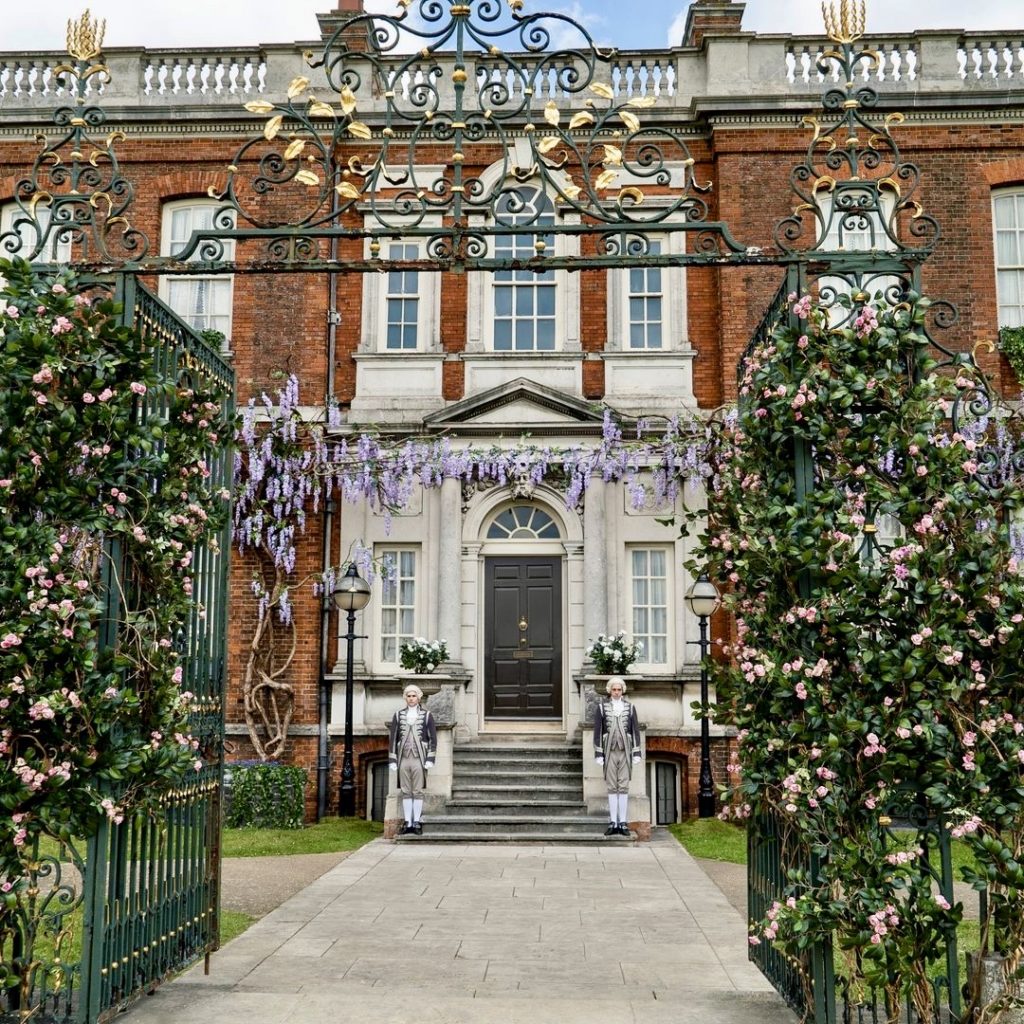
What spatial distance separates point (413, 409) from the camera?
16188 mm

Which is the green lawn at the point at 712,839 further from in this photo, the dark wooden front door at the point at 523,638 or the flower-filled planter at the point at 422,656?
the flower-filled planter at the point at 422,656

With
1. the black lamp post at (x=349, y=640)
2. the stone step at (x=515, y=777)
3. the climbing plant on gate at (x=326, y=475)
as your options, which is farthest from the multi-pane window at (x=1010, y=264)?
the black lamp post at (x=349, y=640)

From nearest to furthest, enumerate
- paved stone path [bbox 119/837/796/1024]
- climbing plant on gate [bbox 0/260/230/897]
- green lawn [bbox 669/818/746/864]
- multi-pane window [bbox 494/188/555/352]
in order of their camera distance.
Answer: climbing plant on gate [bbox 0/260/230/897], paved stone path [bbox 119/837/796/1024], green lawn [bbox 669/818/746/864], multi-pane window [bbox 494/188/555/352]

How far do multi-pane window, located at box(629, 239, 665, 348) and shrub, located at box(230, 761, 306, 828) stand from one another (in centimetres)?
752

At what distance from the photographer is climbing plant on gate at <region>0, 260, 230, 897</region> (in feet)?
17.7

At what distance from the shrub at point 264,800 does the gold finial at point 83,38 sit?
32.9ft

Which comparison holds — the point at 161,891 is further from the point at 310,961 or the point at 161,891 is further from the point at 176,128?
the point at 176,128

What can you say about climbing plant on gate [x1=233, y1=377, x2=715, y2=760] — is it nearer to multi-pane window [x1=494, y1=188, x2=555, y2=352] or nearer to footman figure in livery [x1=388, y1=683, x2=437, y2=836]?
multi-pane window [x1=494, y1=188, x2=555, y2=352]

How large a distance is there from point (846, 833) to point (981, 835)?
59 cm

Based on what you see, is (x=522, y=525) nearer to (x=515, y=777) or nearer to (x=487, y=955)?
(x=515, y=777)

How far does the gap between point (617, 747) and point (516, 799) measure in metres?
1.55

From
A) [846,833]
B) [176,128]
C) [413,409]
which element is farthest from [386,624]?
[846,833]

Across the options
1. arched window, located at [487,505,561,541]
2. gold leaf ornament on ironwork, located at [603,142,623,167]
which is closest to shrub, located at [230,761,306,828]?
arched window, located at [487,505,561,541]

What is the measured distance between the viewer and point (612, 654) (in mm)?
14711
